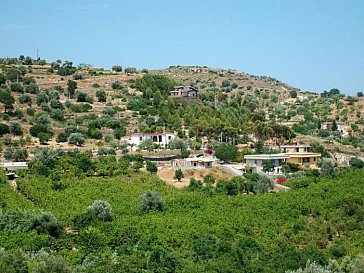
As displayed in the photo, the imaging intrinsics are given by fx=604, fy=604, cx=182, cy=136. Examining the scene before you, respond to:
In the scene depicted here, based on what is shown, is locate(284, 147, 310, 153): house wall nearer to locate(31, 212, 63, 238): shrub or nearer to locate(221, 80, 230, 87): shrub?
locate(31, 212, 63, 238): shrub

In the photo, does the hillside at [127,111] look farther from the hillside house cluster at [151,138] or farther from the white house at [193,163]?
the white house at [193,163]

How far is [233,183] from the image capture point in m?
43.6

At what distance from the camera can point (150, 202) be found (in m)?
37.0

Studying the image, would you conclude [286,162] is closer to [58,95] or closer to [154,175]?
[154,175]

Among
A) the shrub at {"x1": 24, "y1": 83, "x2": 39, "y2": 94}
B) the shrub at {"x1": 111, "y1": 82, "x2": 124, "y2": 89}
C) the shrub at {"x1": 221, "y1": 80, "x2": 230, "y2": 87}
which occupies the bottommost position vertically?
the shrub at {"x1": 24, "y1": 83, "x2": 39, "y2": 94}

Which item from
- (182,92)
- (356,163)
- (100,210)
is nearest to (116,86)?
(182,92)

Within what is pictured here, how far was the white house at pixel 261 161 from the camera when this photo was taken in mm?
52812

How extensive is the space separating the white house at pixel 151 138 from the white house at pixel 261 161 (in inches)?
386

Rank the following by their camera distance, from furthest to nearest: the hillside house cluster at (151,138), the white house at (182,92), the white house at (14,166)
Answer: the white house at (182,92)
the hillside house cluster at (151,138)
the white house at (14,166)

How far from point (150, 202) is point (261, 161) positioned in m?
18.2

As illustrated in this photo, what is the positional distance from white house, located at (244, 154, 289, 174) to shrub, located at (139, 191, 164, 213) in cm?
1700

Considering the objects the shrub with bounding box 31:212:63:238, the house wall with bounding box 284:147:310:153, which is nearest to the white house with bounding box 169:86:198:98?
the house wall with bounding box 284:147:310:153

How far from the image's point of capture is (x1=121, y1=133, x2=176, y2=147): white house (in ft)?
197

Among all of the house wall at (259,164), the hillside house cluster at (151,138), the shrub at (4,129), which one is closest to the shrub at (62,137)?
the shrub at (4,129)
